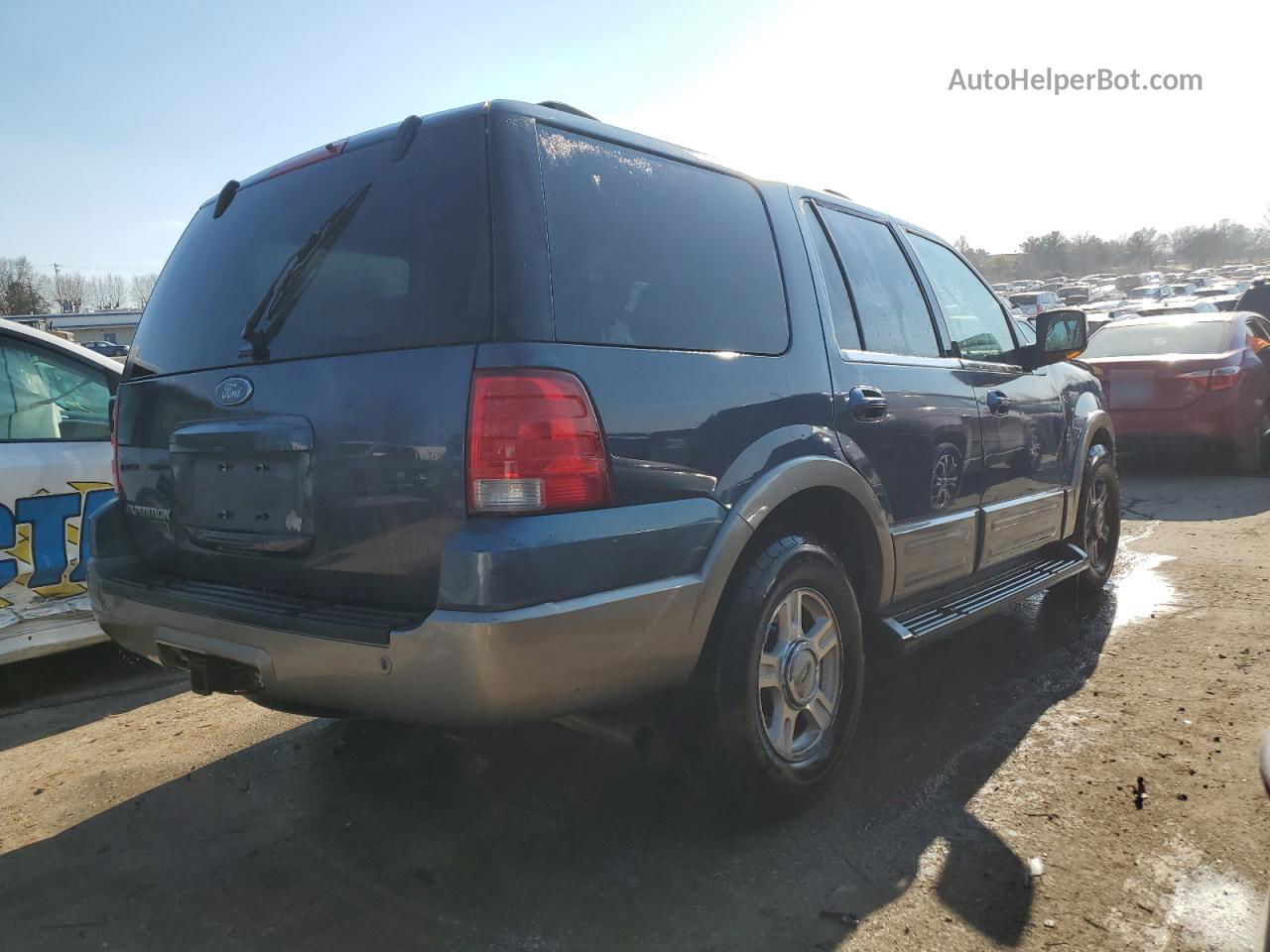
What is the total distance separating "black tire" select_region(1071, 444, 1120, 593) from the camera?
197 inches

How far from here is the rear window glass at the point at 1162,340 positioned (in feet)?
29.6

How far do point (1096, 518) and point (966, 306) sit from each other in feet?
5.66

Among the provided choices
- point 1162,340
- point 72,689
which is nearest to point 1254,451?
point 1162,340

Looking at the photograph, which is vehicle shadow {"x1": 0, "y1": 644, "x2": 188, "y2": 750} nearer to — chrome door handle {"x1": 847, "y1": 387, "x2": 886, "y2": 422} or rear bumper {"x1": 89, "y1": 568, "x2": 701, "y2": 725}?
rear bumper {"x1": 89, "y1": 568, "x2": 701, "y2": 725}

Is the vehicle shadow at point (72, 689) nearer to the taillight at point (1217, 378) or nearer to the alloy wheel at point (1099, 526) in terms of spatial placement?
the alloy wheel at point (1099, 526)

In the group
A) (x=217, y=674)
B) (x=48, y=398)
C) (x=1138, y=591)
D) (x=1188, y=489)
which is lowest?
(x=1138, y=591)

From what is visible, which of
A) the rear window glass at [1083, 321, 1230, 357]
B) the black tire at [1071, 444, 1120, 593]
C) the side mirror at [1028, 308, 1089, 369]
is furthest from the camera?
the rear window glass at [1083, 321, 1230, 357]

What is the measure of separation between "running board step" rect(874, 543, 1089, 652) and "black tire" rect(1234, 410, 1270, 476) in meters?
5.35

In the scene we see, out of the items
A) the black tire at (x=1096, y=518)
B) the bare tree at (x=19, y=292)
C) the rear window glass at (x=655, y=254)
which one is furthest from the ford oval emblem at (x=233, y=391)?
the bare tree at (x=19, y=292)

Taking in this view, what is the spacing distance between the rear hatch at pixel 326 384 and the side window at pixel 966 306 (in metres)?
2.42

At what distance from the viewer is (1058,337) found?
4.38 metres

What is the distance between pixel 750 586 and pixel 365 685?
3.45ft

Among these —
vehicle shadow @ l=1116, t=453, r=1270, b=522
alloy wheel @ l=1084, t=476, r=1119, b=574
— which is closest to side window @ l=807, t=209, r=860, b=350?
alloy wheel @ l=1084, t=476, r=1119, b=574

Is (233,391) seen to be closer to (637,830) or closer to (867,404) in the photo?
(637,830)
